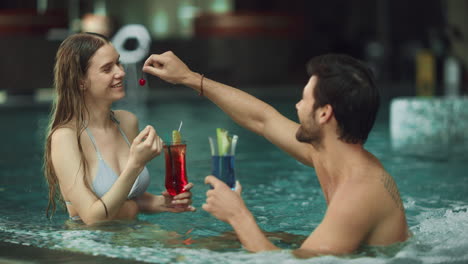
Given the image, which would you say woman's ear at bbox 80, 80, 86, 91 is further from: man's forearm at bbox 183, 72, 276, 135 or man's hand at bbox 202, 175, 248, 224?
man's hand at bbox 202, 175, 248, 224

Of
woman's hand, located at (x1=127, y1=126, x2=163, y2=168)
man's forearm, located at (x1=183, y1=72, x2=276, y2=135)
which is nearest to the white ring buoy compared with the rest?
man's forearm, located at (x1=183, y1=72, x2=276, y2=135)

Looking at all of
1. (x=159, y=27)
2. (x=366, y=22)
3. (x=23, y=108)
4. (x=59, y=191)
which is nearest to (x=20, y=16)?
(x=23, y=108)

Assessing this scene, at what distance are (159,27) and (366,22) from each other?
717cm

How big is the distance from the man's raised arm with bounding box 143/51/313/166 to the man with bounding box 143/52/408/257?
1.46ft

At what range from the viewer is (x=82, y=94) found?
379 cm

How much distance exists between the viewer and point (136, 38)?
75.1 ft

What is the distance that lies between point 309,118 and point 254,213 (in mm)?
2040

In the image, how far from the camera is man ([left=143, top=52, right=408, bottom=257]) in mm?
2834

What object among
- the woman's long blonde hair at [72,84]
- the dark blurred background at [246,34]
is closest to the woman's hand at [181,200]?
the woman's long blonde hair at [72,84]

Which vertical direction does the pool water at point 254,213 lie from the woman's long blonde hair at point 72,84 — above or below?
below

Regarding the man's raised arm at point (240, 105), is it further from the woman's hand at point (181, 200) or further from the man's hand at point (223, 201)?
the man's hand at point (223, 201)

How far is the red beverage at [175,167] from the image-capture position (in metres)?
3.39

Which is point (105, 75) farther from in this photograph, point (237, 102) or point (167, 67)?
point (237, 102)

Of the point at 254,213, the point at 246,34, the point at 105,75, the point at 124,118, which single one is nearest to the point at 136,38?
the point at 246,34
